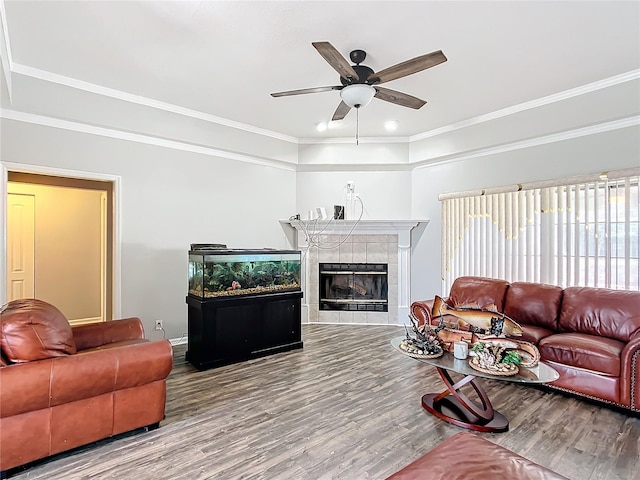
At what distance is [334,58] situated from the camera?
2.46 meters

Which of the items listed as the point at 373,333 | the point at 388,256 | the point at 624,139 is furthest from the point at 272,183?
the point at 624,139

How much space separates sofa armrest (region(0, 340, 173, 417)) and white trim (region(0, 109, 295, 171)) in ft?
9.02

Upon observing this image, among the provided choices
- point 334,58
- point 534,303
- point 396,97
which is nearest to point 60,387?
point 334,58

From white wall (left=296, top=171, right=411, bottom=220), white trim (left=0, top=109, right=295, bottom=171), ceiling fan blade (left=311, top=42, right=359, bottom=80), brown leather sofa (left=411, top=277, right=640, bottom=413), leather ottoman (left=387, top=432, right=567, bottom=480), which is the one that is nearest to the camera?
leather ottoman (left=387, top=432, right=567, bottom=480)

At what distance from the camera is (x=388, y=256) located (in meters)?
5.74

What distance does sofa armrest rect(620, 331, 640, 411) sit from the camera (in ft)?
8.77

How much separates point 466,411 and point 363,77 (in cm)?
285

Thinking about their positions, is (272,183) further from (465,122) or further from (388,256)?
(465,122)

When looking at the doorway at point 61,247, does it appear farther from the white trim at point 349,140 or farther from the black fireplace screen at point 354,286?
the black fireplace screen at point 354,286

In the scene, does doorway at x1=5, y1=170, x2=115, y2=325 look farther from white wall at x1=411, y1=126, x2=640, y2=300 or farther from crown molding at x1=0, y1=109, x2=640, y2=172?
white wall at x1=411, y1=126, x2=640, y2=300

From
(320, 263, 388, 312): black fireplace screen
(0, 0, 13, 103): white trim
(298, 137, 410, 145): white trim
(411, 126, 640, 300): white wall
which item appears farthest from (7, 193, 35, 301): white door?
(411, 126, 640, 300): white wall

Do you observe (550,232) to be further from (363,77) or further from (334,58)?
(334,58)

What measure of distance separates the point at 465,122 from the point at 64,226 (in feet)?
20.5

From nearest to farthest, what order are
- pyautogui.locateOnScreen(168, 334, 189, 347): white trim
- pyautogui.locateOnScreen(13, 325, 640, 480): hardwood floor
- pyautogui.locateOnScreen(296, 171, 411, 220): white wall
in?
pyautogui.locateOnScreen(13, 325, 640, 480): hardwood floor, pyautogui.locateOnScreen(168, 334, 189, 347): white trim, pyautogui.locateOnScreen(296, 171, 411, 220): white wall
